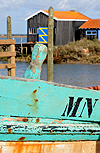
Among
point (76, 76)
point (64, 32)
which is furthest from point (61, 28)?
point (76, 76)

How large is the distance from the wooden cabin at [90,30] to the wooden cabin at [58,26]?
38.1 inches

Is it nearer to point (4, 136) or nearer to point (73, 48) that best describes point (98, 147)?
point (4, 136)

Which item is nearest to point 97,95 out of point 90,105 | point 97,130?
point 90,105

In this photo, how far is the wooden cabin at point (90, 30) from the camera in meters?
36.3

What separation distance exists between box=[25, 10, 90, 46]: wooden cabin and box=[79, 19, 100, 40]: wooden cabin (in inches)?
38.1

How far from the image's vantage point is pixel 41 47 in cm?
454

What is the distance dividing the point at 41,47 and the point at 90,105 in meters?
1.57

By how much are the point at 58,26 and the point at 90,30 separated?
460cm

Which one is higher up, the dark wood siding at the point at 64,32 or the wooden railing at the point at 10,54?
the dark wood siding at the point at 64,32

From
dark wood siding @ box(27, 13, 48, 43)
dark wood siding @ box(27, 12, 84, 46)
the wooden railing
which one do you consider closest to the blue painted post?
the wooden railing

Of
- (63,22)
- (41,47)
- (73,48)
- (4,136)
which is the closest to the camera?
(4,136)

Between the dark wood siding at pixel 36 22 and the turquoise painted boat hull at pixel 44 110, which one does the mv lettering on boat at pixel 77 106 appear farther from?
the dark wood siding at pixel 36 22

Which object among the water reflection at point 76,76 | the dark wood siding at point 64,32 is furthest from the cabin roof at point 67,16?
the water reflection at point 76,76

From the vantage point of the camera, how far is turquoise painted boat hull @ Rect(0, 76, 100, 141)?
335 centimetres
